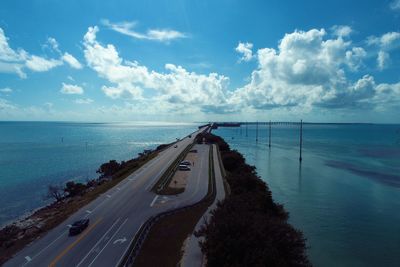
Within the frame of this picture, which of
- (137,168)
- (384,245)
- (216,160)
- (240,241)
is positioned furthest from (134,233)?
(216,160)

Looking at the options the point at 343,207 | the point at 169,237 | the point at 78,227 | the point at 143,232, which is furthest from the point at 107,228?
the point at 343,207

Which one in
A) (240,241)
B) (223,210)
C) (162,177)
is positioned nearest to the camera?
(240,241)

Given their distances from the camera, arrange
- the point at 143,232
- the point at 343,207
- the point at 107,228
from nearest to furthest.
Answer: the point at 143,232 → the point at 107,228 → the point at 343,207

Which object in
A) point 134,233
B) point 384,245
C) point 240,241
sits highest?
point 240,241

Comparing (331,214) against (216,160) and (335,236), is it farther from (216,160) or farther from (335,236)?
(216,160)

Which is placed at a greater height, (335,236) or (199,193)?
(199,193)

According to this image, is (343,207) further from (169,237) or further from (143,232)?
(143,232)

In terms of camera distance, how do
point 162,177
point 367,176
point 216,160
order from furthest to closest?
point 216,160
point 367,176
point 162,177

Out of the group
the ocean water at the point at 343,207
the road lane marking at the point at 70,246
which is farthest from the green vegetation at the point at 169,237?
the ocean water at the point at 343,207

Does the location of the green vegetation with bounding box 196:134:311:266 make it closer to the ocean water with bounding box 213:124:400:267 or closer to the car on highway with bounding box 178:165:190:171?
the ocean water with bounding box 213:124:400:267
